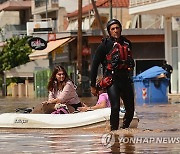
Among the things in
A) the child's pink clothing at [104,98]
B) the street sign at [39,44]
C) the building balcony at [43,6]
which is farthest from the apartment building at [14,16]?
the child's pink clothing at [104,98]

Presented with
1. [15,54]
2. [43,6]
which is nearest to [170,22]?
[15,54]

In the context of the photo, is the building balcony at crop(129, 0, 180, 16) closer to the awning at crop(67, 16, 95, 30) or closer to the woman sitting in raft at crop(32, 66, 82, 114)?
the awning at crop(67, 16, 95, 30)

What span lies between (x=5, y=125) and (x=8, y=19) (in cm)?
6586

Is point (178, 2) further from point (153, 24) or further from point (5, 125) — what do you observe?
point (5, 125)

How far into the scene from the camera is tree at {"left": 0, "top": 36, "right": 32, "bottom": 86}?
54.9 metres

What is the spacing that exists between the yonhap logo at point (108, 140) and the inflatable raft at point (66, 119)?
0.96 meters

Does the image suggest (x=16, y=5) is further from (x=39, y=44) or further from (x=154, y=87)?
(x=154, y=87)

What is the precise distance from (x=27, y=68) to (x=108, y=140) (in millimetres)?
42161

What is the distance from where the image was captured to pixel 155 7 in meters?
33.8

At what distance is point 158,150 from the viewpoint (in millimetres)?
8727

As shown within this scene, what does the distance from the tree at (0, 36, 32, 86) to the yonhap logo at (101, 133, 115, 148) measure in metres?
44.0

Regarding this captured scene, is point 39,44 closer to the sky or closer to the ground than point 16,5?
closer to the ground

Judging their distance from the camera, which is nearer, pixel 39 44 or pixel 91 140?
pixel 91 140

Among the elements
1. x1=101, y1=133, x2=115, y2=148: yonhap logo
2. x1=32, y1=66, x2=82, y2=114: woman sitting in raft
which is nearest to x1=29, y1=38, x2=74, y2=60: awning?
x1=32, y1=66, x2=82, y2=114: woman sitting in raft
